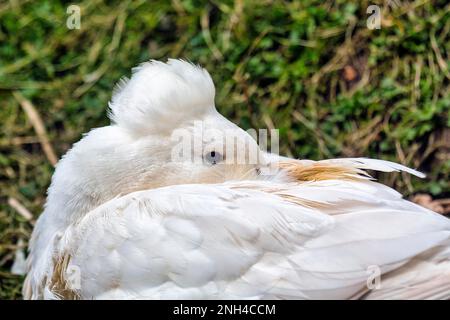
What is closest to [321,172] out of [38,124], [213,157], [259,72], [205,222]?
[213,157]

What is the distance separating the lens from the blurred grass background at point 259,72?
3225 millimetres

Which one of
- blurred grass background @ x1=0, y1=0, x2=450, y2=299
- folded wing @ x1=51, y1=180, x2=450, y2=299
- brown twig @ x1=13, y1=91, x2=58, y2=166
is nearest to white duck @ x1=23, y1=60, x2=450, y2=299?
folded wing @ x1=51, y1=180, x2=450, y2=299

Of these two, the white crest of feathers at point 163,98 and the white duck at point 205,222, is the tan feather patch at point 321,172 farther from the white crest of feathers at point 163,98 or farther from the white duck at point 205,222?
the white crest of feathers at point 163,98

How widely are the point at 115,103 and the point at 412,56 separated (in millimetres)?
1538

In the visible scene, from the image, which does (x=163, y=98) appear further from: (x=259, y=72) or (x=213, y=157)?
(x=259, y=72)

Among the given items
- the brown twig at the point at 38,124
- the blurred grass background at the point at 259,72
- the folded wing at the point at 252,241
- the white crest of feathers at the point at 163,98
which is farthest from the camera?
the brown twig at the point at 38,124

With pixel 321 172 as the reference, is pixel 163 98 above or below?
above

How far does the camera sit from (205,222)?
205 cm

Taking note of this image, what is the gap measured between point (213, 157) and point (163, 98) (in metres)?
0.21

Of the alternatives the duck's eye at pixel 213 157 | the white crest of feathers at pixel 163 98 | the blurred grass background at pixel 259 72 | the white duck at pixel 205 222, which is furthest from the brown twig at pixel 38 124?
the duck's eye at pixel 213 157

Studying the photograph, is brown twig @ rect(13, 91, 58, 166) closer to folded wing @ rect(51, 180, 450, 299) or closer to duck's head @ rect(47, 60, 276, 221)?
duck's head @ rect(47, 60, 276, 221)

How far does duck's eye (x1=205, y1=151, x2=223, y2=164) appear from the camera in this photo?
2240 millimetres

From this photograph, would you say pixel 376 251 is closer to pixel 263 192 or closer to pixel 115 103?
pixel 263 192
